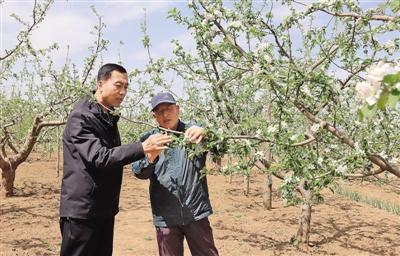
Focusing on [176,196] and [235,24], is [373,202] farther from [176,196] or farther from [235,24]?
[235,24]

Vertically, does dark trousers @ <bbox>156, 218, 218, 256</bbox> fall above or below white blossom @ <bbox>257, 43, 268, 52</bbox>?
below

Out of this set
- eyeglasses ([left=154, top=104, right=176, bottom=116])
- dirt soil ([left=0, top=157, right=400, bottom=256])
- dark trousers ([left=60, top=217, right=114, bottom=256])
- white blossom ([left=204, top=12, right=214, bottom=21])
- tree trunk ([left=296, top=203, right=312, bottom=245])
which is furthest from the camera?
tree trunk ([left=296, top=203, right=312, bottom=245])

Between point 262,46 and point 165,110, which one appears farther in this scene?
point 165,110

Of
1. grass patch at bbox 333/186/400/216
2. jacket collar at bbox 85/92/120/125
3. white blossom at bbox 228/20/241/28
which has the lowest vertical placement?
grass patch at bbox 333/186/400/216

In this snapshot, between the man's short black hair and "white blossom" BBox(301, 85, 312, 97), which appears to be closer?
"white blossom" BBox(301, 85, 312, 97)

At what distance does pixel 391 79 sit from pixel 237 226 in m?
8.20

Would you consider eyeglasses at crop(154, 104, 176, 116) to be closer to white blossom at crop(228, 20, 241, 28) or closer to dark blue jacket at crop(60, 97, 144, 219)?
dark blue jacket at crop(60, 97, 144, 219)

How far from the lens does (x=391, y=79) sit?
977 millimetres

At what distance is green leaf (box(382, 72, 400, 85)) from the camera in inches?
38.2

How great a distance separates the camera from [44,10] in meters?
8.55

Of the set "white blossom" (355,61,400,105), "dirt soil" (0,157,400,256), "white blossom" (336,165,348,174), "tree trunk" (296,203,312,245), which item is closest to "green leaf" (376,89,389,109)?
"white blossom" (355,61,400,105)

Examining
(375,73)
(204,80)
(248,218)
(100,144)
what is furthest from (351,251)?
(375,73)

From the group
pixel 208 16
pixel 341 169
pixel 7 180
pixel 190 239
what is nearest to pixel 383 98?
pixel 341 169

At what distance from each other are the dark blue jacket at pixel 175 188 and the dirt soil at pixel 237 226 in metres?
3.39
